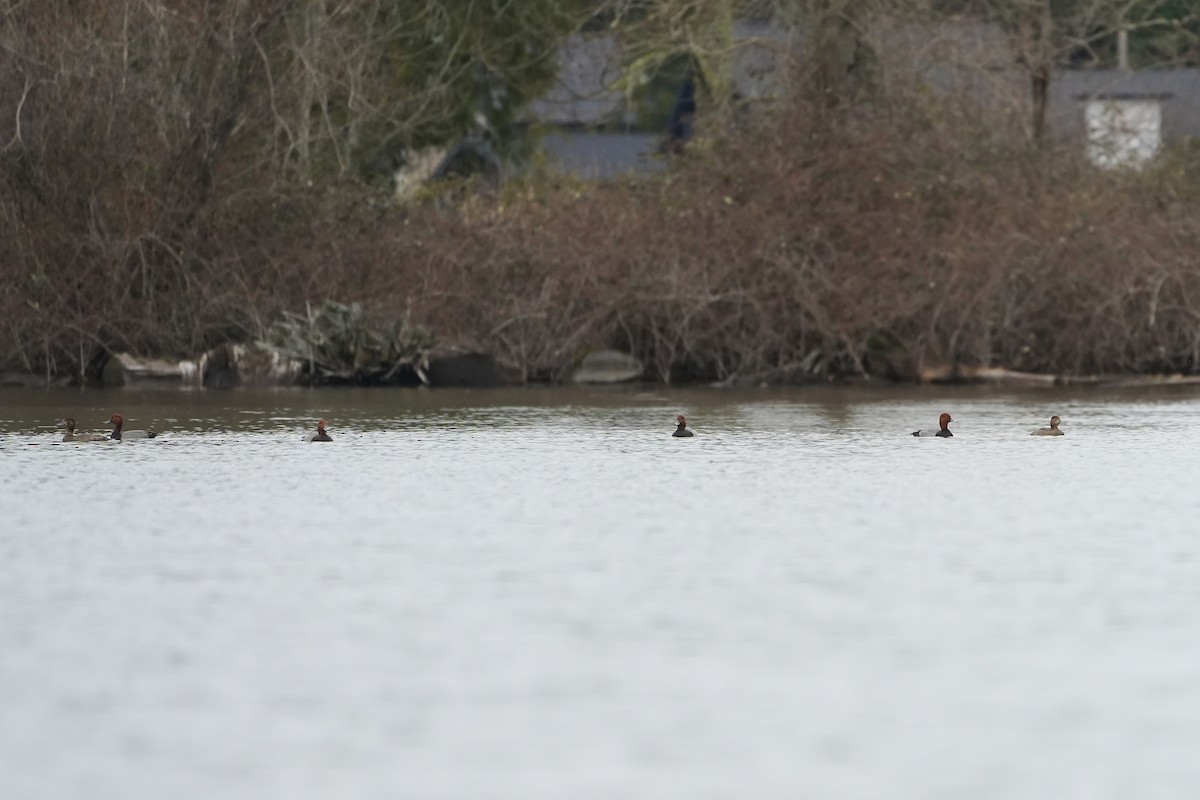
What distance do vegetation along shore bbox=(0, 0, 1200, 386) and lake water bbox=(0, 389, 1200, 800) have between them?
1282cm

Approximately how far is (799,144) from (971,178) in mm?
2891

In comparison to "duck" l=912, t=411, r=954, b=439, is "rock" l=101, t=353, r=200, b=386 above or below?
above

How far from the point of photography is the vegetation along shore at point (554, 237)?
1346 inches

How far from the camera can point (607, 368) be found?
35.6 meters

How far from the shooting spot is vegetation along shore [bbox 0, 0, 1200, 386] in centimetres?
3419

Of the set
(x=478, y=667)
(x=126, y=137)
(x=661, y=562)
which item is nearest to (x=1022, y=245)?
(x=126, y=137)

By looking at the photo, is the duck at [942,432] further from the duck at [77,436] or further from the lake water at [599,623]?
the duck at [77,436]

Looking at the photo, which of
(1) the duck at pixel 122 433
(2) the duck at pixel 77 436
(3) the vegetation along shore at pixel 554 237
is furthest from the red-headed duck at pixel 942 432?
(3) the vegetation along shore at pixel 554 237

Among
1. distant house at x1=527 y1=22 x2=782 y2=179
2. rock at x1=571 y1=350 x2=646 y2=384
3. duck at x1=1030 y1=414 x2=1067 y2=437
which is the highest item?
distant house at x1=527 y1=22 x2=782 y2=179

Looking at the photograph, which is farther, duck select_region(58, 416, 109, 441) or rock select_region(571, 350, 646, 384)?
rock select_region(571, 350, 646, 384)

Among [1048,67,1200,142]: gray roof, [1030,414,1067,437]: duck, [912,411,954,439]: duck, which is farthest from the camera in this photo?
[1048,67,1200,142]: gray roof

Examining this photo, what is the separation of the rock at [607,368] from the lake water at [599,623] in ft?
44.6

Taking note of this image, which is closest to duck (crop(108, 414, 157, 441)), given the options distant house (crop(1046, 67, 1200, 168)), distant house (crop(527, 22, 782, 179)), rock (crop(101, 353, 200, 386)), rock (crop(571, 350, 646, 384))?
rock (crop(101, 353, 200, 386))

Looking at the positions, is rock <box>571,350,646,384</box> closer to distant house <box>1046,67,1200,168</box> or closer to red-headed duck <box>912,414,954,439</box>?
red-headed duck <box>912,414,954,439</box>
